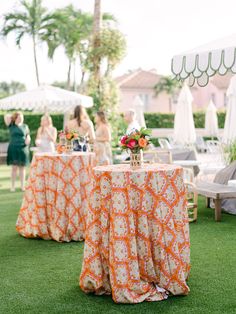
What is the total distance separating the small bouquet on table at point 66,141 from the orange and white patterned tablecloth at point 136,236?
2659mm

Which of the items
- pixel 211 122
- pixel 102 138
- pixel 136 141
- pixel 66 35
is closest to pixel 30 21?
pixel 66 35

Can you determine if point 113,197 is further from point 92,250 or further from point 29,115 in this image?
point 29,115

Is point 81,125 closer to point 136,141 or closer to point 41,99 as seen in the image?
point 41,99

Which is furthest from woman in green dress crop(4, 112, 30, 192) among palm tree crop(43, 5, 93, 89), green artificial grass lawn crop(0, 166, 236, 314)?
palm tree crop(43, 5, 93, 89)

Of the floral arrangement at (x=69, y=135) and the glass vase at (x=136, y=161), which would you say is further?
the floral arrangement at (x=69, y=135)

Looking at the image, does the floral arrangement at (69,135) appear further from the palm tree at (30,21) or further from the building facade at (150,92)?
the building facade at (150,92)

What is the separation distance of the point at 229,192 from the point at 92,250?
13.0 feet

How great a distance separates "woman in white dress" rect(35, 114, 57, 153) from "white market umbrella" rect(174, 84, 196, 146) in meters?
7.00

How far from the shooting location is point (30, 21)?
3178 centimetres

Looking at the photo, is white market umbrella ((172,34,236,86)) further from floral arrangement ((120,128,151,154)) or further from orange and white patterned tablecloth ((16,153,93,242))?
floral arrangement ((120,128,151,154))

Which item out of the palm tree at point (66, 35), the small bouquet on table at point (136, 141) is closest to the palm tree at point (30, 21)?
the palm tree at point (66, 35)

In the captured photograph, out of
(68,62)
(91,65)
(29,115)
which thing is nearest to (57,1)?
(68,62)

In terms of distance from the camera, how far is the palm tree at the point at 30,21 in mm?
31156

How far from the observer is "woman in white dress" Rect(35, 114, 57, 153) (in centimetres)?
1263
